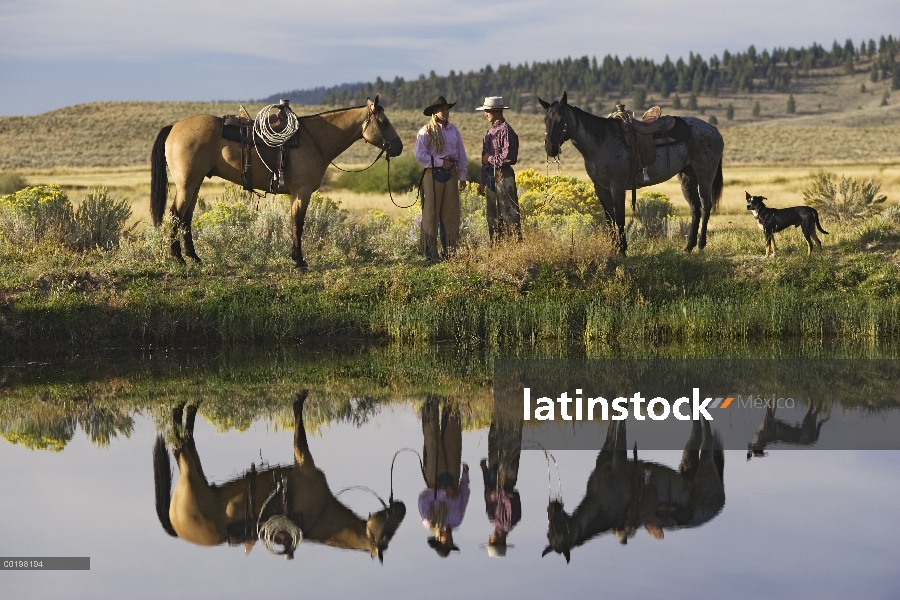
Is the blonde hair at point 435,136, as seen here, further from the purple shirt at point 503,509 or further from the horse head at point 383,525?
the horse head at point 383,525

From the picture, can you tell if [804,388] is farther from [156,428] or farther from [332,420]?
[156,428]

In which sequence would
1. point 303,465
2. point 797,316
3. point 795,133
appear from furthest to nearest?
1. point 795,133
2. point 797,316
3. point 303,465

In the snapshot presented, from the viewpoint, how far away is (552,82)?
7111 inches

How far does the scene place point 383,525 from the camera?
8.15 metres

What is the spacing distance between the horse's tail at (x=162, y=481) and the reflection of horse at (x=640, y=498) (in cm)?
256

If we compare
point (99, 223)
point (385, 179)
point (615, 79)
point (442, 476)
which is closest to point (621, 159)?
point (442, 476)

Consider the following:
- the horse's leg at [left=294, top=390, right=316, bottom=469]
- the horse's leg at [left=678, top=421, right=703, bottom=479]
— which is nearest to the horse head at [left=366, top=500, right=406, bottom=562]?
the horse's leg at [left=294, top=390, right=316, bottom=469]

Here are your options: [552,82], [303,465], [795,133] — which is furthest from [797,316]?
[552,82]

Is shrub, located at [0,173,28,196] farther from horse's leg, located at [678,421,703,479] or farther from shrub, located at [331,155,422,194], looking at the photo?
horse's leg, located at [678,421,703,479]

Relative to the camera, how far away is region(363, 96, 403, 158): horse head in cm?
1533

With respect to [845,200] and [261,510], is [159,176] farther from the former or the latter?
[845,200]

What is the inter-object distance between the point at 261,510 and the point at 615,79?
180 metres

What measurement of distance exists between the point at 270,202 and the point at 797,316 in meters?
7.98

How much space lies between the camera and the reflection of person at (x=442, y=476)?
7996 mm
